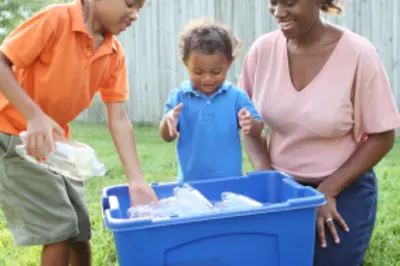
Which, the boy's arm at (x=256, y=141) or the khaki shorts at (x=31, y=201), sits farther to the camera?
the boy's arm at (x=256, y=141)

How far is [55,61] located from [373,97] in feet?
4.32

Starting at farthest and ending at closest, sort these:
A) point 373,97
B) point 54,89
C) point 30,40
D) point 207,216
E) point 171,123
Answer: point 373,97 → point 171,123 → point 54,89 → point 30,40 → point 207,216

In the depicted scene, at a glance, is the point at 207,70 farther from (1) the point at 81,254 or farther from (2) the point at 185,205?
(1) the point at 81,254

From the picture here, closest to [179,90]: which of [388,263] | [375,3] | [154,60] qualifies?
[388,263]

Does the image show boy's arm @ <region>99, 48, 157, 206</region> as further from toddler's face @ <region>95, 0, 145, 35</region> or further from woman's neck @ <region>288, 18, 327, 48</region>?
woman's neck @ <region>288, 18, 327, 48</region>

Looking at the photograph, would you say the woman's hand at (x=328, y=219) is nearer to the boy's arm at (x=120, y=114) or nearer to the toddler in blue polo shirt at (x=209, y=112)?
the toddler in blue polo shirt at (x=209, y=112)

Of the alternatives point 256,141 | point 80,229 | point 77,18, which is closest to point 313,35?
point 256,141

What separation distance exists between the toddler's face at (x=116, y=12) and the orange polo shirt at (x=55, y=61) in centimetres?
8

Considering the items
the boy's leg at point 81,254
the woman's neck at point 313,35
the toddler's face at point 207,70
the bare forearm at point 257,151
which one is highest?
the woman's neck at point 313,35

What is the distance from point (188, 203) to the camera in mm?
1940

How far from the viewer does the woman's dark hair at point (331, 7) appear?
2621mm

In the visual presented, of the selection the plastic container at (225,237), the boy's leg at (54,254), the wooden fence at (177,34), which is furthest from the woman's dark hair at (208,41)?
the wooden fence at (177,34)

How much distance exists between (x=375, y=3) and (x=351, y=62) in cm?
396

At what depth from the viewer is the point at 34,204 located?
7.47ft
